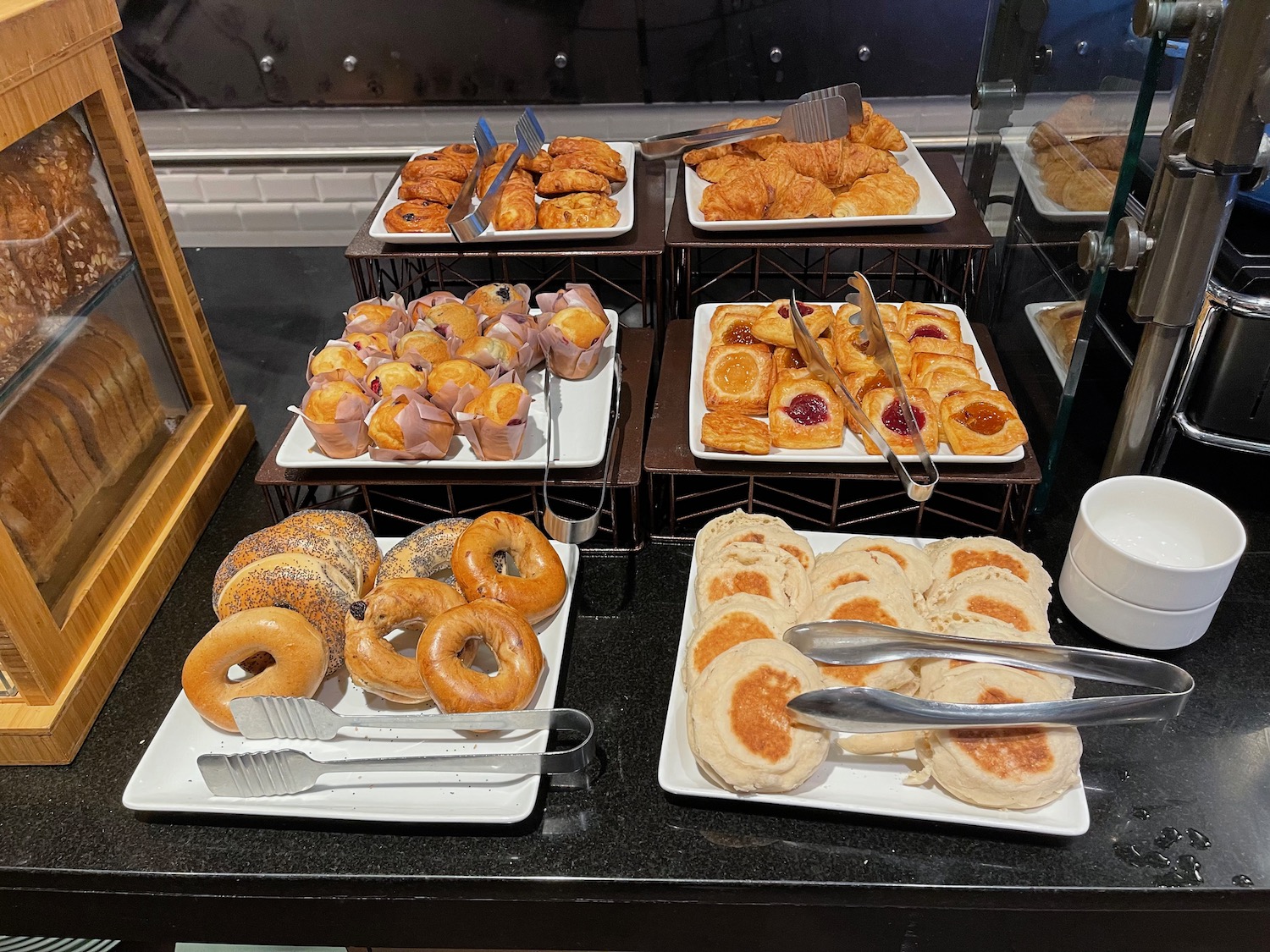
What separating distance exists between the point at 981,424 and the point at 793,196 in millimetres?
525

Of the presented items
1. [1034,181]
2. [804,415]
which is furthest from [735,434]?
[1034,181]

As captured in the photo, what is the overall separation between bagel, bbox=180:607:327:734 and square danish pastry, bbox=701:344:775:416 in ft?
1.85

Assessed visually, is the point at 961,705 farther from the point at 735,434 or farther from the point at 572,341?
the point at 572,341

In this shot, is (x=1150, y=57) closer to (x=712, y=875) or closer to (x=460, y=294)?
(x=712, y=875)

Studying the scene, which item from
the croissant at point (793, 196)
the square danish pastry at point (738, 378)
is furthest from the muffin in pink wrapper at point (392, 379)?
the croissant at point (793, 196)

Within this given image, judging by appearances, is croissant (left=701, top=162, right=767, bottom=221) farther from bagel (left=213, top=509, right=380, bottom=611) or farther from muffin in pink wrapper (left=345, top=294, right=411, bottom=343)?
bagel (left=213, top=509, right=380, bottom=611)

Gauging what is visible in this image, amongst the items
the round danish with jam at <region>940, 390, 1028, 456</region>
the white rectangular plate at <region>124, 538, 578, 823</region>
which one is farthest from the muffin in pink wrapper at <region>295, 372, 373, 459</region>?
the round danish with jam at <region>940, 390, 1028, 456</region>

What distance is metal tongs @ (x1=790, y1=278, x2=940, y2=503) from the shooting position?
3.45ft

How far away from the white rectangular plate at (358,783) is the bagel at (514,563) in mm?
104

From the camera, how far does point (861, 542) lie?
41.6 inches

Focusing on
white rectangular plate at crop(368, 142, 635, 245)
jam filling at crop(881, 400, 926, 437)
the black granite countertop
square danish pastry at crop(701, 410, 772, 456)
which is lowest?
the black granite countertop

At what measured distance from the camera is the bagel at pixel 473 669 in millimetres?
896

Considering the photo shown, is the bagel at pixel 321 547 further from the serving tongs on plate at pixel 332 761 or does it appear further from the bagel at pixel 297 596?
the serving tongs on plate at pixel 332 761

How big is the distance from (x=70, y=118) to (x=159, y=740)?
0.68 metres
